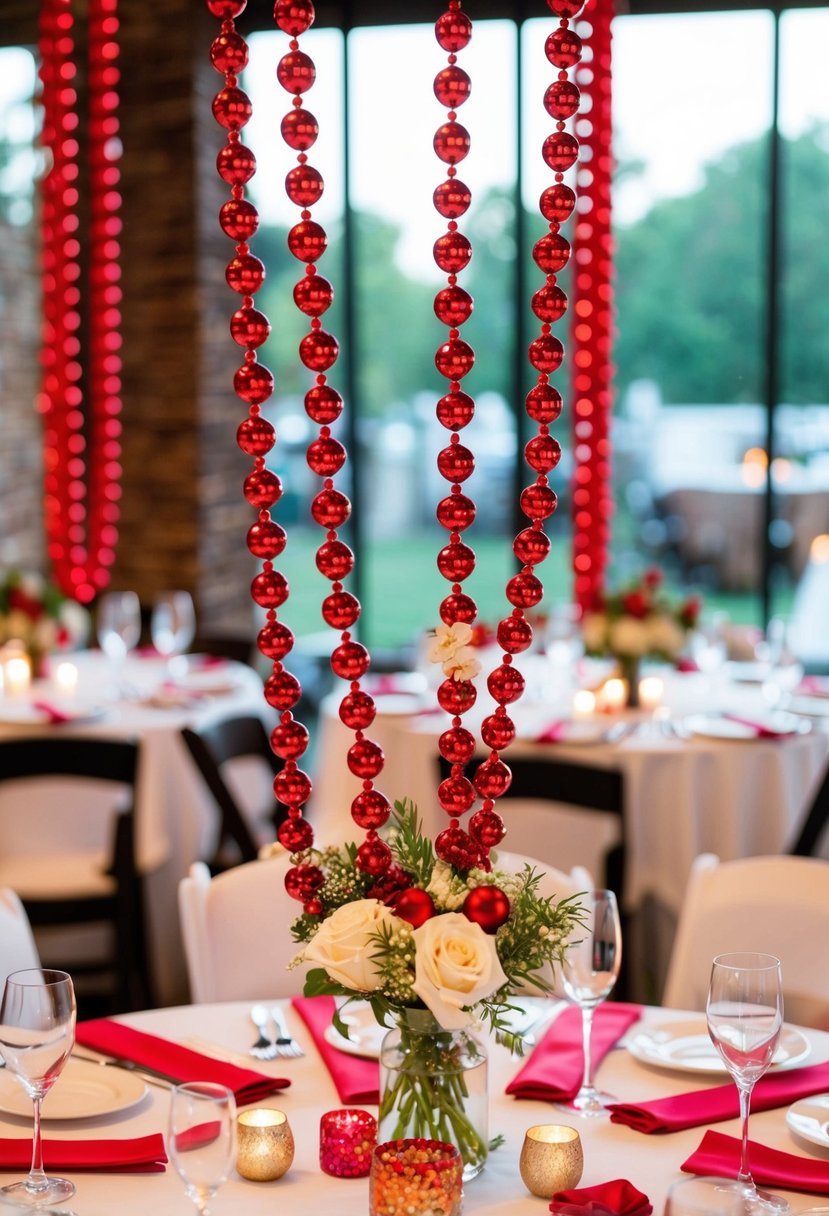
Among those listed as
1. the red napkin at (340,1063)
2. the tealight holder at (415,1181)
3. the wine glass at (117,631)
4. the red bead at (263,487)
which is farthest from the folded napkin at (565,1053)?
the wine glass at (117,631)

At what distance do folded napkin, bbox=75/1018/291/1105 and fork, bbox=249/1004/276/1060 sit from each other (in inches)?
2.4

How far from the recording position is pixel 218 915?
2.52 metres

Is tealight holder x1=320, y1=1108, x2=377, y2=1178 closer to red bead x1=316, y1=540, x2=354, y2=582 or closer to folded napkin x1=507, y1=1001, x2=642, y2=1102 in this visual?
folded napkin x1=507, y1=1001, x2=642, y2=1102

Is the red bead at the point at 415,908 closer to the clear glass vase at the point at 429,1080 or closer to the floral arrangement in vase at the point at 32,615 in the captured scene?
the clear glass vase at the point at 429,1080

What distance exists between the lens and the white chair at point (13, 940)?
Answer: 2.28 meters

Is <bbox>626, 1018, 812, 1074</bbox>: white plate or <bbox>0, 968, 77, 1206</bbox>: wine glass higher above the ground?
<bbox>0, 968, 77, 1206</bbox>: wine glass

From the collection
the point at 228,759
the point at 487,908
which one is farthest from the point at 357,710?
the point at 228,759

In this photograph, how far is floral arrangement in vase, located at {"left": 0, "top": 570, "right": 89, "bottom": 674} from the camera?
475 cm

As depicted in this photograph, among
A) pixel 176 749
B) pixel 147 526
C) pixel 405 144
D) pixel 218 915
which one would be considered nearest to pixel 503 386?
pixel 405 144

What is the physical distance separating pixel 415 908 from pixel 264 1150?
13.6 inches

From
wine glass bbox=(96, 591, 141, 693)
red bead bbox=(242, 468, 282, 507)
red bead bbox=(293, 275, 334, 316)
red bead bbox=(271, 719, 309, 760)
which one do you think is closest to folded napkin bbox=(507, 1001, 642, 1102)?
red bead bbox=(271, 719, 309, 760)

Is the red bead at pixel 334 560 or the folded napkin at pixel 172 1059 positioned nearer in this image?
the red bead at pixel 334 560

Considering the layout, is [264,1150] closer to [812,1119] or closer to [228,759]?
[812,1119]

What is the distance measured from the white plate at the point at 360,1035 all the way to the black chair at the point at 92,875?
1705 millimetres
